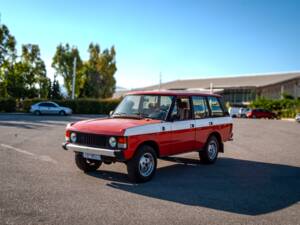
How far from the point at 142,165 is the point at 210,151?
317 centimetres

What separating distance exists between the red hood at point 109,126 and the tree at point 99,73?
53.2 m

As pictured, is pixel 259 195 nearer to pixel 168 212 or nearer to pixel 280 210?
pixel 280 210

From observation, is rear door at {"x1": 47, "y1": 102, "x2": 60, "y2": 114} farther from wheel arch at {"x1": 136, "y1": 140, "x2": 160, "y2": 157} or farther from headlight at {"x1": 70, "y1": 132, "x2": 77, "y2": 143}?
wheel arch at {"x1": 136, "y1": 140, "x2": 160, "y2": 157}

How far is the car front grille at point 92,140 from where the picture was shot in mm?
7392

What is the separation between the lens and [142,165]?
25.1ft

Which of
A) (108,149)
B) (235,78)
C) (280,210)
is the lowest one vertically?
(280,210)

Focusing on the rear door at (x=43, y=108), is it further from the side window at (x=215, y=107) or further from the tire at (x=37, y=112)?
the side window at (x=215, y=107)

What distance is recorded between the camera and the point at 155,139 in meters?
7.87

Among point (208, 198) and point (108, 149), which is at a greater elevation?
point (108, 149)

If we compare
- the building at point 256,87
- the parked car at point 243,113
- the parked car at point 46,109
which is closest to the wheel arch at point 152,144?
the parked car at point 46,109

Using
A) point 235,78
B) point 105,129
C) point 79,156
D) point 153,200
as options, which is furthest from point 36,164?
point 235,78

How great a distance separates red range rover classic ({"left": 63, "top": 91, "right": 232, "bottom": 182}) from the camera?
24.0ft

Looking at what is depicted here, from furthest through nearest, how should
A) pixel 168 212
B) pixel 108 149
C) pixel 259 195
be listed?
pixel 108 149 → pixel 259 195 → pixel 168 212

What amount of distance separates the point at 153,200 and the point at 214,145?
450 centimetres
